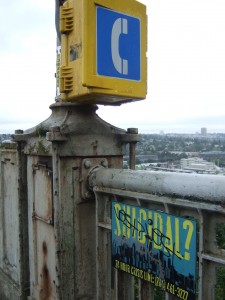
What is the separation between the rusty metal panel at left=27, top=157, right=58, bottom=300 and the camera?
3.63 meters

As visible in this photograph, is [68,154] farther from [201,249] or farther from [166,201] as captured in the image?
[201,249]

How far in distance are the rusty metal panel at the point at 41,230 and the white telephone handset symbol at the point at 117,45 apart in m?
1.19

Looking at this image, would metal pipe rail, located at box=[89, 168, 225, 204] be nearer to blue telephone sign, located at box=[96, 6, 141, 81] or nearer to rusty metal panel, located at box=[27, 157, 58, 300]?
rusty metal panel, located at box=[27, 157, 58, 300]

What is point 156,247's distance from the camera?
111 inches

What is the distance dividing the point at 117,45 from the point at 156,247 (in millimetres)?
1779

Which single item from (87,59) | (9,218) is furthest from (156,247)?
(9,218)

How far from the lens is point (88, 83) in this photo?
300 centimetres

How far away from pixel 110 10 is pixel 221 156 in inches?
3592

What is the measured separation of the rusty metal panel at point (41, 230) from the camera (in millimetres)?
3633

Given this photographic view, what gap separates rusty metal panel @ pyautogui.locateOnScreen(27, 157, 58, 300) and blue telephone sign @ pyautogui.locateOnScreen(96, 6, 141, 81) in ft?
3.84

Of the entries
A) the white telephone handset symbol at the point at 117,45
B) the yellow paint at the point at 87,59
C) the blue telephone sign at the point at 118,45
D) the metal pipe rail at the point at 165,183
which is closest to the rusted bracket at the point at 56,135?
the yellow paint at the point at 87,59

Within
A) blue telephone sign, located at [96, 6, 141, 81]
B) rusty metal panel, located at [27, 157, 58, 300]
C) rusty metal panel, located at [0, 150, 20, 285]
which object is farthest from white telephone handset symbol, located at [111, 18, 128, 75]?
rusty metal panel, located at [0, 150, 20, 285]

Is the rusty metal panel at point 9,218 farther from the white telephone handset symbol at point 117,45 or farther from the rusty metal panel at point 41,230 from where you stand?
the white telephone handset symbol at point 117,45

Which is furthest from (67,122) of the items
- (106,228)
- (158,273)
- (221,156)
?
(221,156)
